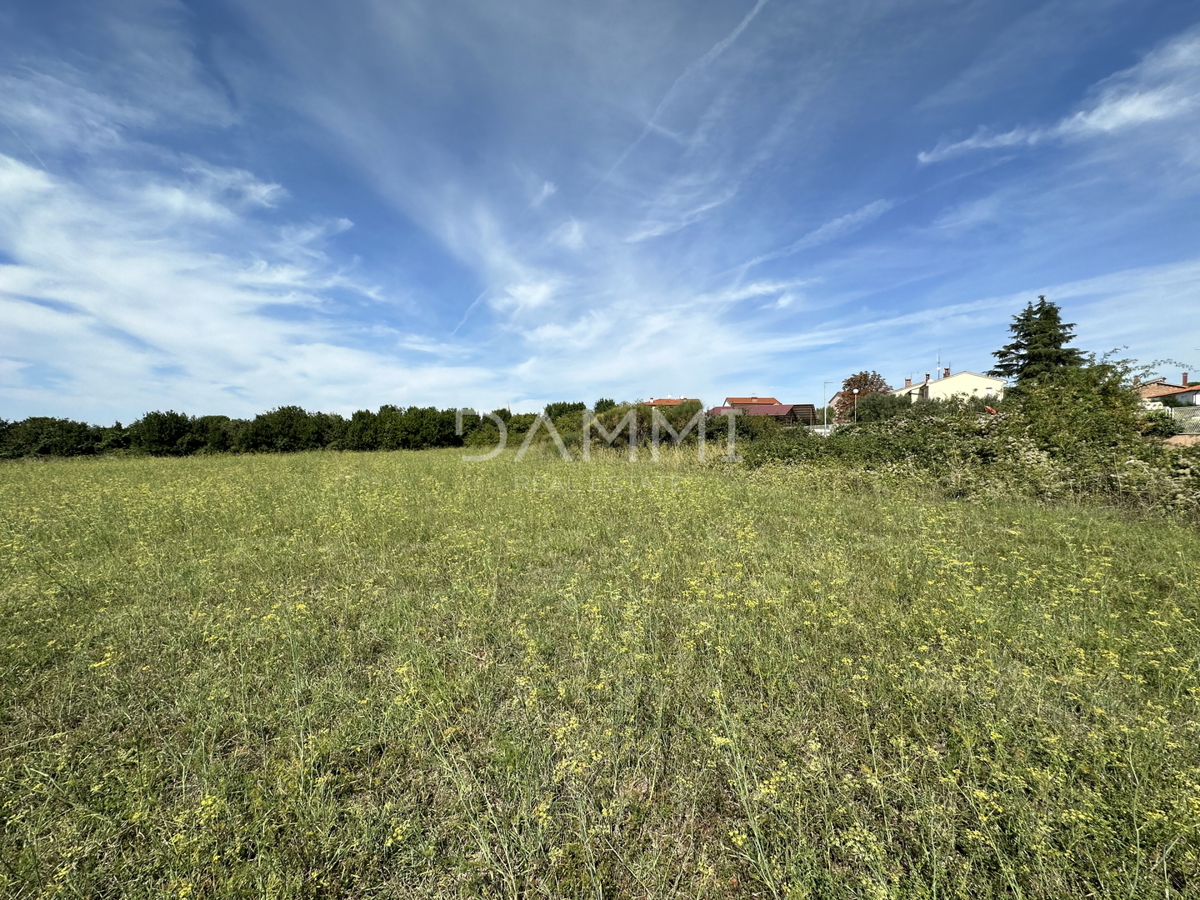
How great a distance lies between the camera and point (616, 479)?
29.1 ft

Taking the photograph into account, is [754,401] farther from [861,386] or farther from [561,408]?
[561,408]

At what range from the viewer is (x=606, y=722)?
2.12 m

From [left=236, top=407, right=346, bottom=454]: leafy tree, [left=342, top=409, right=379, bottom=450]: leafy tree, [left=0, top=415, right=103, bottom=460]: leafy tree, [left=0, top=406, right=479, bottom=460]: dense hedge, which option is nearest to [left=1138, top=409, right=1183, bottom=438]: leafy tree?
[left=0, top=406, right=479, bottom=460]: dense hedge

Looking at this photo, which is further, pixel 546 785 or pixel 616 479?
pixel 616 479

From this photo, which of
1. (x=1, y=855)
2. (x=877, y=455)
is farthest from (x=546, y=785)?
(x=877, y=455)

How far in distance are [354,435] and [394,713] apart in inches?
816

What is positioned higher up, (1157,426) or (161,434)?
(161,434)

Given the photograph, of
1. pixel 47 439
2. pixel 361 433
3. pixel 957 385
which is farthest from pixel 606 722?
pixel 957 385

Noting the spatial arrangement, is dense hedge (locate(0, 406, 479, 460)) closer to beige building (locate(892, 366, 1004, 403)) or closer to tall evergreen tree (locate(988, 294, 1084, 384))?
tall evergreen tree (locate(988, 294, 1084, 384))

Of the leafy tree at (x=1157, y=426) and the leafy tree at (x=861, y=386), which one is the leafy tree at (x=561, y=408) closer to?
the leafy tree at (x=1157, y=426)

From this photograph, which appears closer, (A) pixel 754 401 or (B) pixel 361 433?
(B) pixel 361 433

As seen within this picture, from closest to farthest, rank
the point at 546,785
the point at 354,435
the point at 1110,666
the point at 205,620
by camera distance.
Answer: the point at 546,785 → the point at 1110,666 → the point at 205,620 → the point at 354,435

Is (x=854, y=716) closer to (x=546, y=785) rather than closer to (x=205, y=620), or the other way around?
(x=546, y=785)

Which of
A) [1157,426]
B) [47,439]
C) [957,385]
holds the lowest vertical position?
[1157,426]
